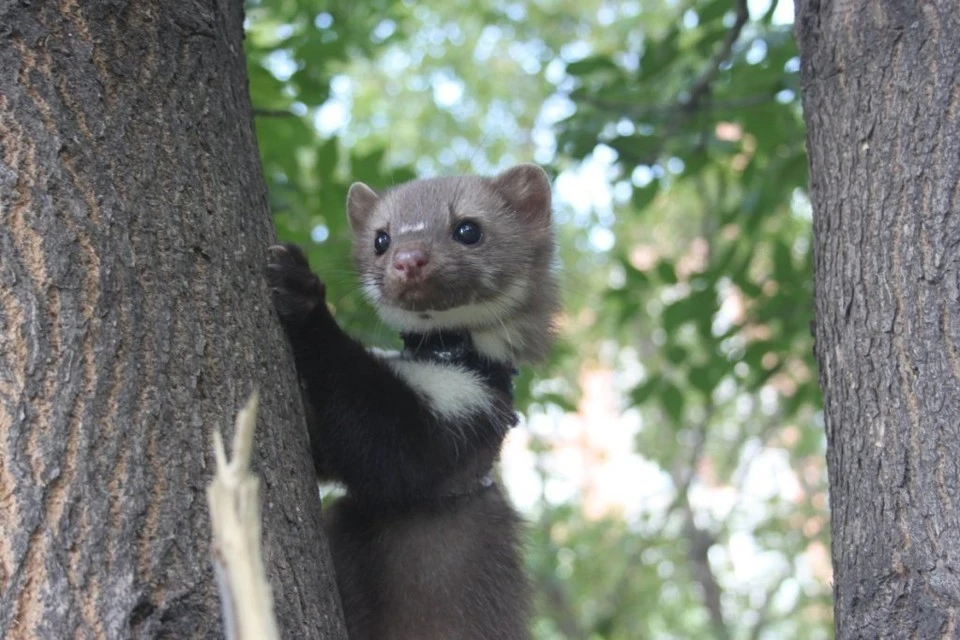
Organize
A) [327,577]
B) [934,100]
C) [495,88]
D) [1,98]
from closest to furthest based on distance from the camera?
[1,98]
[327,577]
[934,100]
[495,88]

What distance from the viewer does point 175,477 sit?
2.57 m

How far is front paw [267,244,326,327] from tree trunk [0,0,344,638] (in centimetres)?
28

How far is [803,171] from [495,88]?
42.1 feet

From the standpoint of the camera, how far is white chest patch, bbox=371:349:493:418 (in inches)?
167

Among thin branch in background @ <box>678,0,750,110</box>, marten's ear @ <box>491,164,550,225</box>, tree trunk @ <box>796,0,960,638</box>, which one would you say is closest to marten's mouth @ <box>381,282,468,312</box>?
marten's ear @ <box>491,164,550,225</box>

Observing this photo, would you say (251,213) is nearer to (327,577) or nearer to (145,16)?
(145,16)

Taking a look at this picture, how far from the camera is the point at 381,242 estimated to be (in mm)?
5176

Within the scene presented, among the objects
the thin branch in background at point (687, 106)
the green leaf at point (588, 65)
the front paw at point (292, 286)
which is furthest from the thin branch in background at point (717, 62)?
the front paw at point (292, 286)

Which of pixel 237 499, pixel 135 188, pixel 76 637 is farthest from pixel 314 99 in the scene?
pixel 237 499

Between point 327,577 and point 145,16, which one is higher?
point 145,16

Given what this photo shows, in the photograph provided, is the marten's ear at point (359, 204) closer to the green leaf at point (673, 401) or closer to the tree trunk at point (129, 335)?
the tree trunk at point (129, 335)

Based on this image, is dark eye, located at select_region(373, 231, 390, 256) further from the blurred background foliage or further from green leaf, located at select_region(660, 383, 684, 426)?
green leaf, located at select_region(660, 383, 684, 426)

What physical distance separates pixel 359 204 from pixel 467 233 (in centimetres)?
81

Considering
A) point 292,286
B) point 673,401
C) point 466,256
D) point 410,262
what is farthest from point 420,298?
point 673,401
